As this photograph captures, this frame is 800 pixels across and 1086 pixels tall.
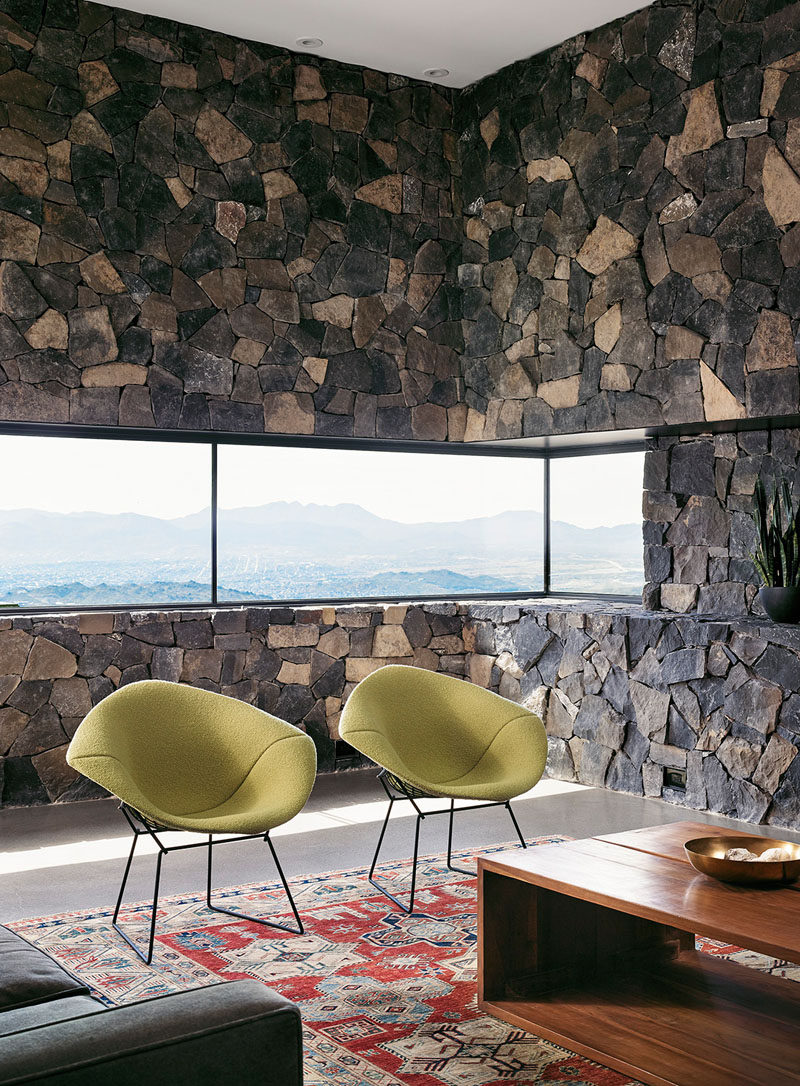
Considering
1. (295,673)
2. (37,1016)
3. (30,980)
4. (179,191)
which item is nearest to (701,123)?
(179,191)

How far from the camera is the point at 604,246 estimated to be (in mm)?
5961

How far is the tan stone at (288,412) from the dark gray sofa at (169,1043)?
185 inches

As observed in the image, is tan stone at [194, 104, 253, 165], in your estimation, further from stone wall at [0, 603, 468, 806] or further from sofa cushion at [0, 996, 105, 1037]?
sofa cushion at [0, 996, 105, 1037]

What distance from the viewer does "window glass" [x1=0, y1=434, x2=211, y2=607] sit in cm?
567

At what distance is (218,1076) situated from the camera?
4.93 ft

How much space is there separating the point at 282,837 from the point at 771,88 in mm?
3970

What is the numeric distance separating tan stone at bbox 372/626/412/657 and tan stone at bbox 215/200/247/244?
2.26 meters

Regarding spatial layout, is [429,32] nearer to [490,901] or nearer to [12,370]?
[12,370]

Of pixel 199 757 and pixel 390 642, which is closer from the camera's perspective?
pixel 199 757

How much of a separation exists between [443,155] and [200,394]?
2.16m

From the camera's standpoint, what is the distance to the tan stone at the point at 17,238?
17.7ft

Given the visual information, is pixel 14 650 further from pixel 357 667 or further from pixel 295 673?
pixel 357 667

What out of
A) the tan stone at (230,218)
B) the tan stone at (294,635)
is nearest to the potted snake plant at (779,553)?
the tan stone at (294,635)

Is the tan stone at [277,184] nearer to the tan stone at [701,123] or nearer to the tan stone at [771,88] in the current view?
the tan stone at [701,123]
